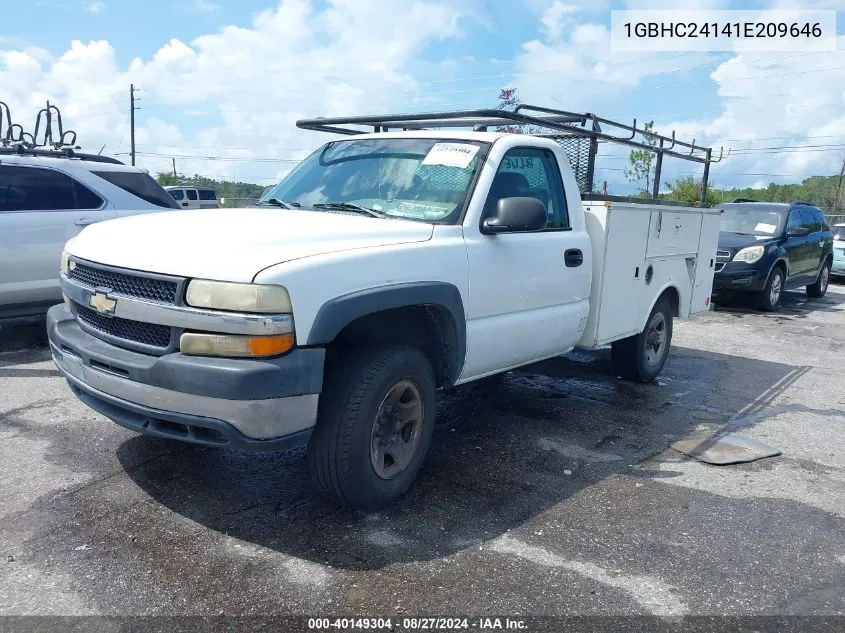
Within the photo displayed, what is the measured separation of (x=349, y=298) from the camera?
3236 millimetres

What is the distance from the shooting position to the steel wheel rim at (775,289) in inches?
461

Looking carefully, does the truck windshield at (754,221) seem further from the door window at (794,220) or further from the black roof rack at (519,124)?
the black roof rack at (519,124)

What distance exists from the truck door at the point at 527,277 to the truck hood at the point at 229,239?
1.69ft

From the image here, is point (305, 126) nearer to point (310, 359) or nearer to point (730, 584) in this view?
point (310, 359)

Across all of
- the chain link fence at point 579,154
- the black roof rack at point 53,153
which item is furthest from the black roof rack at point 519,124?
the black roof rack at point 53,153

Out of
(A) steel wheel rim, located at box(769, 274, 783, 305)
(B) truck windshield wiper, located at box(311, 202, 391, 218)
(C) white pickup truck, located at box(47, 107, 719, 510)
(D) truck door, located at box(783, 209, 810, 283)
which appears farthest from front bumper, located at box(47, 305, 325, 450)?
(D) truck door, located at box(783, 209, 810, 283)

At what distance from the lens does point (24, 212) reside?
6742 millimetres

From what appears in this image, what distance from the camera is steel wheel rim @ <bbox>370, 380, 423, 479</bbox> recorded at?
11.9ft

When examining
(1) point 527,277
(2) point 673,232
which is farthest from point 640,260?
(1) point 527,277

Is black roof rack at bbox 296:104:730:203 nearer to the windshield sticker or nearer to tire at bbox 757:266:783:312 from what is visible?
the windshield sticker

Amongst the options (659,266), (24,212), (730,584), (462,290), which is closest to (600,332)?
(659,266)

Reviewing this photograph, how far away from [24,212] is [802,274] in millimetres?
12046

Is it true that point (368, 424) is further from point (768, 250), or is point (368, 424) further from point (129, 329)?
point (768, 250)

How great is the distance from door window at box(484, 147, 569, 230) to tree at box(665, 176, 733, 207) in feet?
13.7
